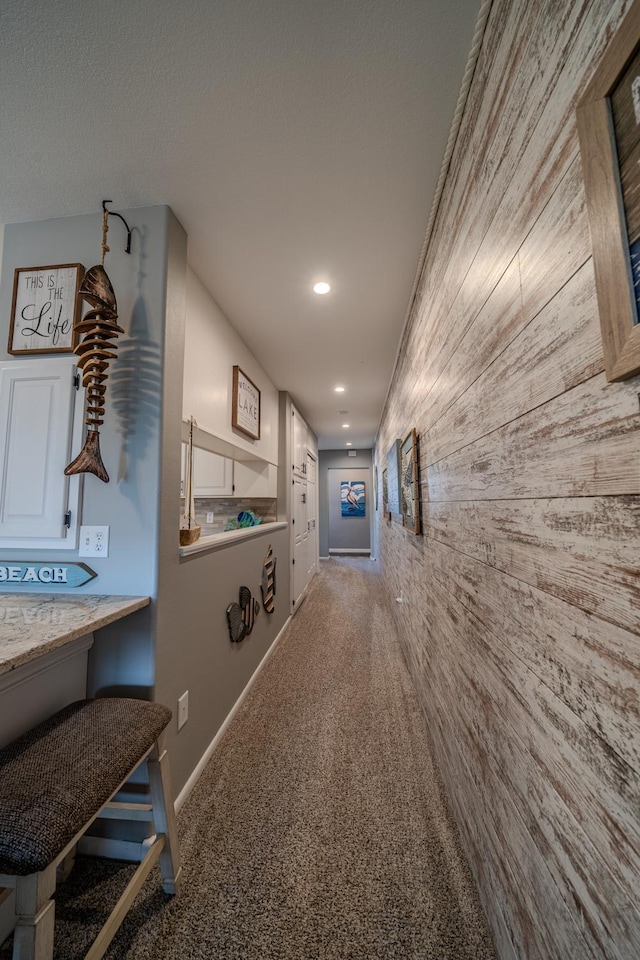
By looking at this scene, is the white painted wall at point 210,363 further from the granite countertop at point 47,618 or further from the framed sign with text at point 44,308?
the granite countertop at point 47,618

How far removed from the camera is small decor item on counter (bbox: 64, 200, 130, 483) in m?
1.28

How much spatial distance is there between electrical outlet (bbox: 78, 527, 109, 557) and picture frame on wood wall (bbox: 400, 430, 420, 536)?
1556 millimetres

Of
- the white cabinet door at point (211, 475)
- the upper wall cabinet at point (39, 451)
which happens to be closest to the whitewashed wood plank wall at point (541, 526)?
the upper wall cabinet at point (39, 451)

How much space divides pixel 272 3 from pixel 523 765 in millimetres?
2015

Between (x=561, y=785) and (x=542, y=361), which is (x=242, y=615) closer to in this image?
(x=561, y=785)

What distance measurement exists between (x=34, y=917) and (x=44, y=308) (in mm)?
1926

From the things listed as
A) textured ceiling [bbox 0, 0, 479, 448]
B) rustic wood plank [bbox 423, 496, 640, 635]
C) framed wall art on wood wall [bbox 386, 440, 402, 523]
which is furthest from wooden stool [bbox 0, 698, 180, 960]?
framed wall art on wood wall [bbox 386, 440, 402, 523]

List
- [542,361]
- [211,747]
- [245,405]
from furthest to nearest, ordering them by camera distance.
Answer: [245,405] → [211,747] → [542,361]

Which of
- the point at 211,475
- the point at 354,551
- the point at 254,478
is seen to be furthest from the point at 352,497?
the point at 211,475

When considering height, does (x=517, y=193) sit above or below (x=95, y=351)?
→ above

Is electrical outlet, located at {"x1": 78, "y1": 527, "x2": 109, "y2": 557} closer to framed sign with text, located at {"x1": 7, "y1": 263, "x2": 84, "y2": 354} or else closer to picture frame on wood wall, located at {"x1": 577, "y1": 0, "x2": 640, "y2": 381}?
framed sign with text, located at {"x1": 7, "y1": 263, "x2": 84, "y2": 354}

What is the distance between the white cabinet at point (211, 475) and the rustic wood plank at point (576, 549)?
2.30 meters

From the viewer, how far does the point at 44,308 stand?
4.90 feet

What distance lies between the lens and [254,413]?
2879 millimetres
